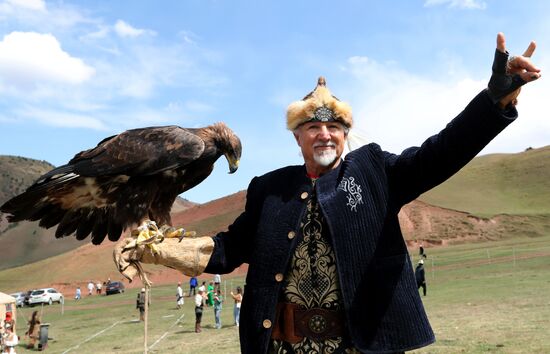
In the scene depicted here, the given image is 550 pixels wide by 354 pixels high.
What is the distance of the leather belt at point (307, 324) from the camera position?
2475 mm

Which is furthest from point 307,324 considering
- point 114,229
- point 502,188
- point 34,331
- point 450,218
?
point 502,188

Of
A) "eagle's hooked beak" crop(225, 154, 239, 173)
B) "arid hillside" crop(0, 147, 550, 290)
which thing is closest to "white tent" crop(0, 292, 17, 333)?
"eagle's hooked beak" crop(225, 154, 239, 173)

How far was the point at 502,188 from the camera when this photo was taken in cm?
6241

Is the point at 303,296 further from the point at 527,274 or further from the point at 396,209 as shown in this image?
the point at 527,274

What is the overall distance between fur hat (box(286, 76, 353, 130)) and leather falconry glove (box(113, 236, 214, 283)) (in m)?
0.83

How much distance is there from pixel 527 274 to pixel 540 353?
14261mm

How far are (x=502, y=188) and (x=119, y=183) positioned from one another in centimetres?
6451

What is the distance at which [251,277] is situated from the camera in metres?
2.74

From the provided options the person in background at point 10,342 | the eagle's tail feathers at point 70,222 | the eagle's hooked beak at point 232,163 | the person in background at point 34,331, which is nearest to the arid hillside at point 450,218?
the person in background at point 34,331

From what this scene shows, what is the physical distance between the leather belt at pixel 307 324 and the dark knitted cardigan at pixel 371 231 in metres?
0.07

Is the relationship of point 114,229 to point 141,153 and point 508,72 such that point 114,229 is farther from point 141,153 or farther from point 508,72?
point 508,72

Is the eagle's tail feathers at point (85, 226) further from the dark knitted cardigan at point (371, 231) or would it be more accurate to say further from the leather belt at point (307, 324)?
the leather belt at point (307, 324)

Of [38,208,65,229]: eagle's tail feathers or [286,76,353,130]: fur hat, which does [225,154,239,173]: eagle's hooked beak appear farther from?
[286,76,353,130]: fur hat

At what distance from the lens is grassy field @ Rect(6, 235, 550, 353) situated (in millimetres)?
9811
